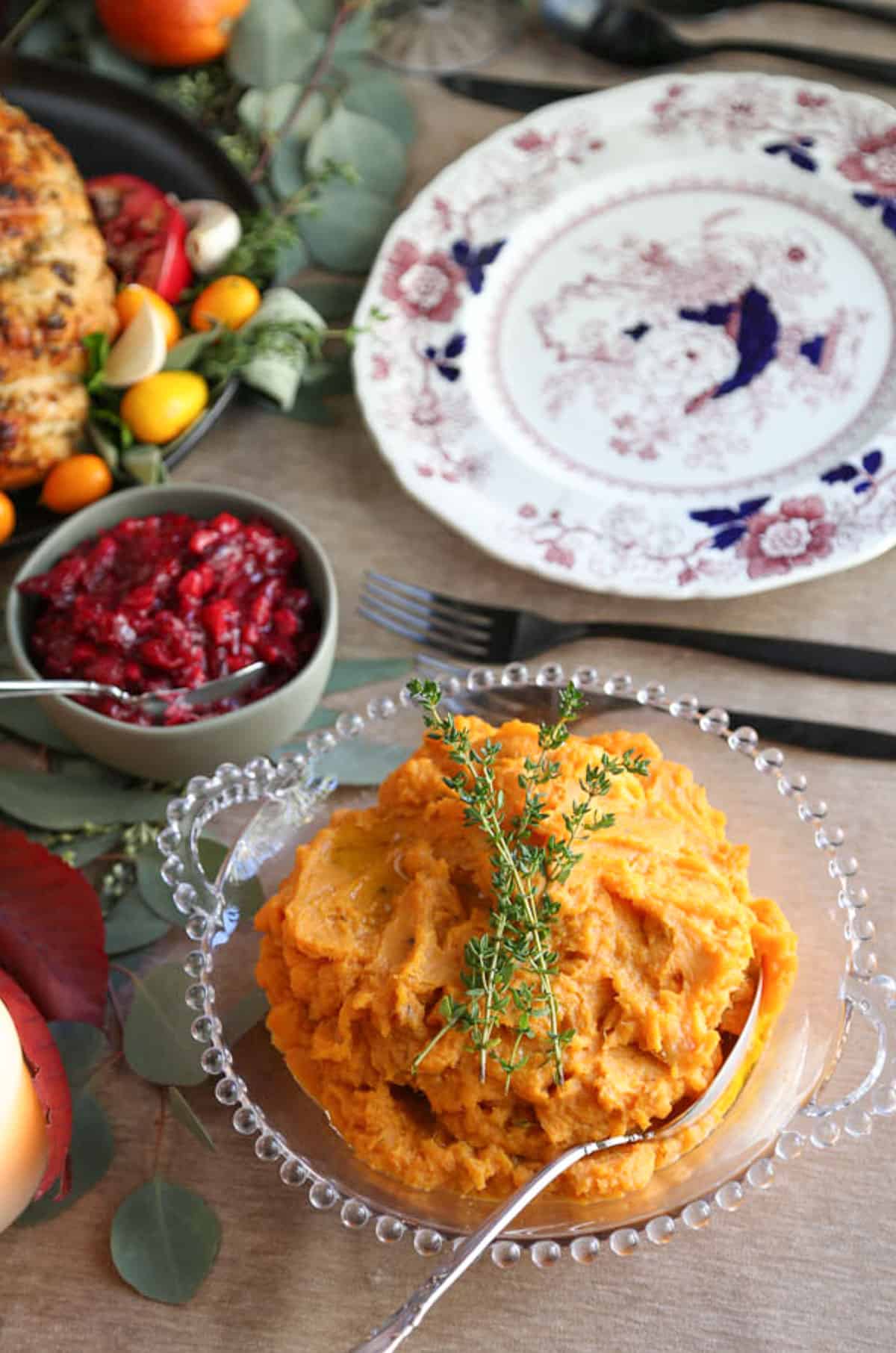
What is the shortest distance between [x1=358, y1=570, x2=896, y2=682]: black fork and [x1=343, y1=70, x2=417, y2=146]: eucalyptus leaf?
3.59 feet

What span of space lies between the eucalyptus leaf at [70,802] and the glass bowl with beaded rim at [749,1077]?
12 centimetres

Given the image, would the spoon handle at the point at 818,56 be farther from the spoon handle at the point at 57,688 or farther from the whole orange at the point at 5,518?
the spoon handle at the point at 57,688

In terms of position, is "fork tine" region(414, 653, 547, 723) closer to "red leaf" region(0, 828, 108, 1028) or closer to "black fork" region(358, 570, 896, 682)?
"black fork" region(358, 570, 896, 682)

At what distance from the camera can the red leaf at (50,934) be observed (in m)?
1.52

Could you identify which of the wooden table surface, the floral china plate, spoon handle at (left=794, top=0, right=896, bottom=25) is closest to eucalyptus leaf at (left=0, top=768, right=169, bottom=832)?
the wooden table surface

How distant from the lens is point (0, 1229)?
55.4 inches

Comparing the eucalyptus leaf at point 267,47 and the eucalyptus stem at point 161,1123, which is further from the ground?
the eucalyptus leaf at point 267,47

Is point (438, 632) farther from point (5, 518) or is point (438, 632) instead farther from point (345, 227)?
point (345, 227)

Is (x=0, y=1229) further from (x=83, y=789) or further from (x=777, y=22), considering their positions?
(x=777, y=22)

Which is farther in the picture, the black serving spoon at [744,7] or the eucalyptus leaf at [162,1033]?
the black serving spoon at [744,7]

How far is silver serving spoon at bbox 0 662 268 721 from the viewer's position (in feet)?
5.53

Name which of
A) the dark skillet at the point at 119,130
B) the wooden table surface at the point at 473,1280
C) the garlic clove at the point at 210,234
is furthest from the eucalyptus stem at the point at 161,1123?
the dark skillet at the point at 119,130

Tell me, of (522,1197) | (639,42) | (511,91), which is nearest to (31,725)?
(522,1197)

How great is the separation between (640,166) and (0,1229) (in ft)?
6.66
